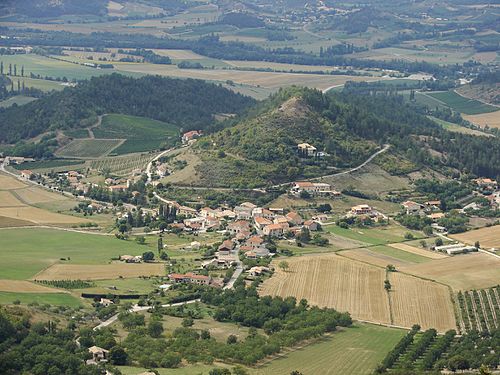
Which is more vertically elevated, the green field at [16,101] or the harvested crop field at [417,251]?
the harvested crop field at [417,251]

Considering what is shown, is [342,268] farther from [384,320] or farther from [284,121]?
[284,121]

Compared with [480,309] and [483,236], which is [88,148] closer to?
[483,236]

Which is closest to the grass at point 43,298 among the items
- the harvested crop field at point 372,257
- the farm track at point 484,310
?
the harvested crop field at point 372,257

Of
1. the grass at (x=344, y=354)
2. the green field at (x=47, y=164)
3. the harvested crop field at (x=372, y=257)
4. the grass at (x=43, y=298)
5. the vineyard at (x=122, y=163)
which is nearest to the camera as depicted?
the grass at (x=344, y=354)

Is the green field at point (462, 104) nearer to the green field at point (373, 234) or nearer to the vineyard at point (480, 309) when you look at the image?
the green field at point (373, 234)

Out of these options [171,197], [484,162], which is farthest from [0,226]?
[484,162]

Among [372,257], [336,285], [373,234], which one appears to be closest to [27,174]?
[373,234]
